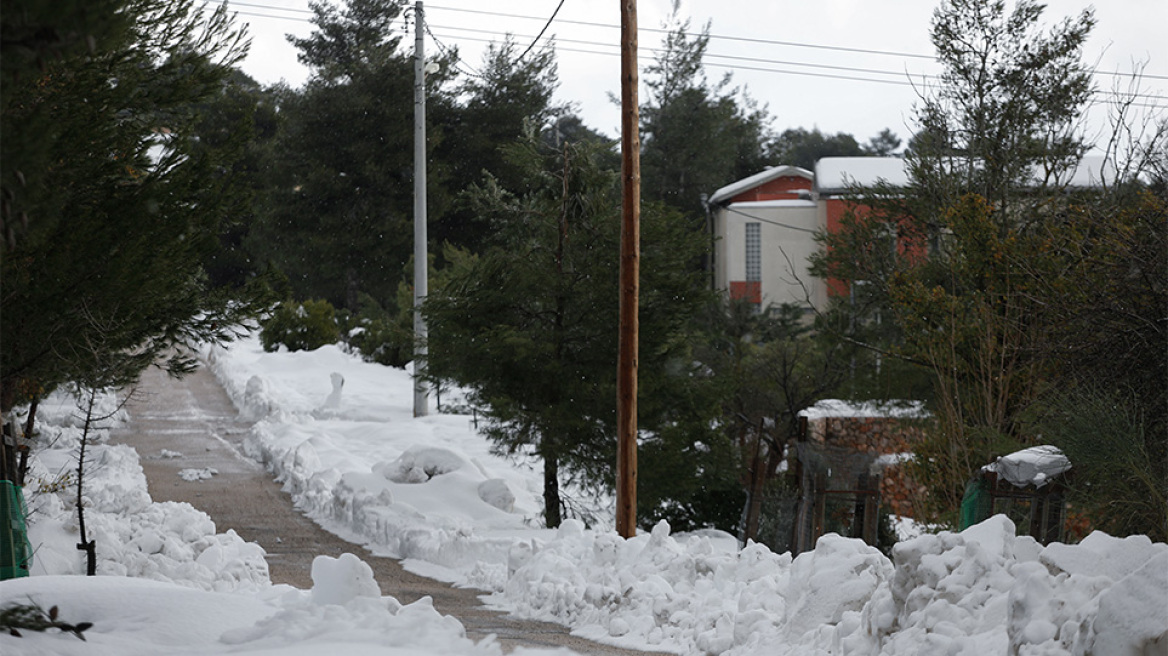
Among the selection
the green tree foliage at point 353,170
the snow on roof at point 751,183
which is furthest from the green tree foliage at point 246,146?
the snow on roof at point 751,183

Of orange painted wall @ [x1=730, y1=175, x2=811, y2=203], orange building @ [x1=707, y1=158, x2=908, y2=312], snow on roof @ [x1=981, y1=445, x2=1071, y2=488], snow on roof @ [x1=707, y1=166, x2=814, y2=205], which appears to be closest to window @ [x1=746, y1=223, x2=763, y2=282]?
orange building @ [x1=707, y1=158, x2=908, y2=312]

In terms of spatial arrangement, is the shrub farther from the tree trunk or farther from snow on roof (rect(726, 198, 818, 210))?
the tree trunk

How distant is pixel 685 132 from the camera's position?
46844 mm

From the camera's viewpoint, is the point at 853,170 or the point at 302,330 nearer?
the point at 853,170

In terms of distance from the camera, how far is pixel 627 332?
13.3 metres

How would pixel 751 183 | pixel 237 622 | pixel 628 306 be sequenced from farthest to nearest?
pixel 751 183 < pixel 628 306 < pixel 237 622

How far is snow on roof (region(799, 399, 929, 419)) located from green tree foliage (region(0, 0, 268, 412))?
42.6ft

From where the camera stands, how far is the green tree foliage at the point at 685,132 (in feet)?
152

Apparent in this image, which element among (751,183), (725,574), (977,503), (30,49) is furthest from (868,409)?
(30,49)

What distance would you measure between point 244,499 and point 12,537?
27.4ft

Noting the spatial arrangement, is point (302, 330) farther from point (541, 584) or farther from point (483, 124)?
point (541, 584)

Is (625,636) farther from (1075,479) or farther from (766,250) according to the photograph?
(766,250)

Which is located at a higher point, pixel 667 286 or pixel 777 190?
pixel 777 190

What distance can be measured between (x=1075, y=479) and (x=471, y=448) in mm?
13918
